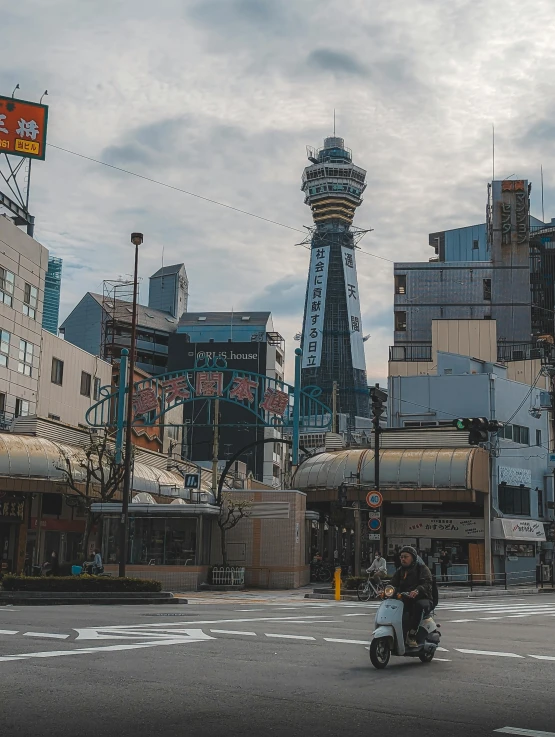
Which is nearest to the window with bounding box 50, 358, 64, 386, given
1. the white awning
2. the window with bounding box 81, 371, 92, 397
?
the window with bounding box 81, 371, 92, 397

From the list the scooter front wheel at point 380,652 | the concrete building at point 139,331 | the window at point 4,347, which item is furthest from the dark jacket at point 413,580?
the concrete building at point 139,331

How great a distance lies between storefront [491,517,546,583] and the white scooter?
3974 centimetres

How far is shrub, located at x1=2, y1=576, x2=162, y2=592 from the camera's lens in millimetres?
26422

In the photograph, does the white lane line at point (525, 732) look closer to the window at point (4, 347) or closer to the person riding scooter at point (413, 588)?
the person riding scooter at point (413, 588)

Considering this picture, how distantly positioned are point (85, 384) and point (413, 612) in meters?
53.1

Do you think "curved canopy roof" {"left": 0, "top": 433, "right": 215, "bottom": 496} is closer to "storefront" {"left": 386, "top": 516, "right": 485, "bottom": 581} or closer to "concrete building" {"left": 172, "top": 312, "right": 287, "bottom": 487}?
"storefront" {"left": 386, "top": 516, "right": 485, "bottom": 581}

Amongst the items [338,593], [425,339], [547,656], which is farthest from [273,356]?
[547,656]

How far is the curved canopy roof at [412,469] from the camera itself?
49.3 m

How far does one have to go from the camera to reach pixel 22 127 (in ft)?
162

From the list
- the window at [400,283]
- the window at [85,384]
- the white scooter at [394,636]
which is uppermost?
the window at [400,283]

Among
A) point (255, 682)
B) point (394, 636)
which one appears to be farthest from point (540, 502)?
point (255, 682)

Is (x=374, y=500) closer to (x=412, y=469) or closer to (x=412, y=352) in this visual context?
(x=412, y=469)

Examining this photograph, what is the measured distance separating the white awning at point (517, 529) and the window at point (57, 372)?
28114 millimetres

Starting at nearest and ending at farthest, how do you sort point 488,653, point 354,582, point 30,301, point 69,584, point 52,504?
point 488,653, point 69,584, point 354,582, point 52,504, point 30,301
